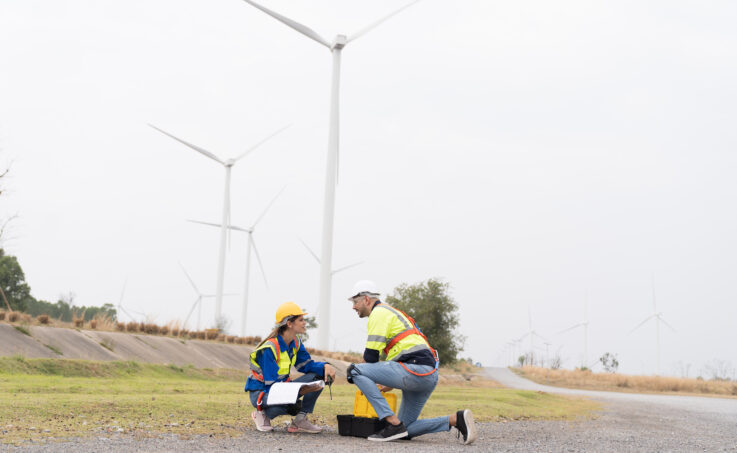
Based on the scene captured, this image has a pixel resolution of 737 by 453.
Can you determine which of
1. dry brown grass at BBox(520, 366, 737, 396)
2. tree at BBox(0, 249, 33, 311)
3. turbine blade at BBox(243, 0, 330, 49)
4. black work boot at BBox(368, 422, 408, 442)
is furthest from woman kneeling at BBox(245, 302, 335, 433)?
tree at BBox(0, 249, 33, 311)

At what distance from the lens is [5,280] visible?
2554 inches

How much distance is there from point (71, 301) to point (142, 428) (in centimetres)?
8142

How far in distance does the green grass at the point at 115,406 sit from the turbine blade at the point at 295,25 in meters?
20.1

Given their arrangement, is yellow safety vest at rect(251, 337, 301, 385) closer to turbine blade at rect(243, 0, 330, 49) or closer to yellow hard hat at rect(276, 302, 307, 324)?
yellow hard hat at rect(276, 302, 307, 324)

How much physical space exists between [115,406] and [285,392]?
314 centimetres

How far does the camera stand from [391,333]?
9047mm

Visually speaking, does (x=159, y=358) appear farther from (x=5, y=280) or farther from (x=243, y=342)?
(x=5, y=280)

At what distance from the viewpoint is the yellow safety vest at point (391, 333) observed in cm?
887

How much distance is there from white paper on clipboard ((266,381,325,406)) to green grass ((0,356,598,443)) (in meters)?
0.64

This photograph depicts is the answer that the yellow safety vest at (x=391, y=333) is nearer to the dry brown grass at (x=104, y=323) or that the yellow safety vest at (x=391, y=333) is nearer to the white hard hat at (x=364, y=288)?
the white hard hat at (x=364, y=288)

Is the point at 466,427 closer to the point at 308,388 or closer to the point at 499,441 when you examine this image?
the point at 499,441

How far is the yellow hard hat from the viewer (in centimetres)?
923

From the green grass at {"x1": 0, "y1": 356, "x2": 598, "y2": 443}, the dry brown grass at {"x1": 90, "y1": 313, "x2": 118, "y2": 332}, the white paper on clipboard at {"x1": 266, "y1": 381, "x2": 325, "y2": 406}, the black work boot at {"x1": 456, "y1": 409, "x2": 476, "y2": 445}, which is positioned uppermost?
the dry brown grass at {"x1": 90, "y1": 313, "x2": 118, "y2": 332}

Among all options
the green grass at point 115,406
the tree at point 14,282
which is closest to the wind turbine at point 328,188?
the green grass at point 115,406
